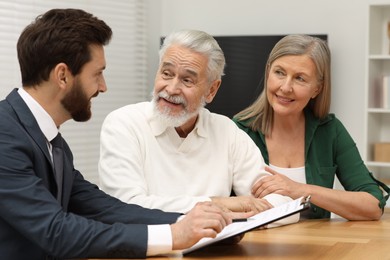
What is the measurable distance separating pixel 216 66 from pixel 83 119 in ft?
2.53

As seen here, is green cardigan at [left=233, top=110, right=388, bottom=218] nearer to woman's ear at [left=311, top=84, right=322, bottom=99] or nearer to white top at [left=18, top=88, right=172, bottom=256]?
woman's ear at [left=311, top=84, right=322, bottom=99]

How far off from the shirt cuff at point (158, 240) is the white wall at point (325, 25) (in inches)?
160

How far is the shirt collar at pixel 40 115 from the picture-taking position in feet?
5.87

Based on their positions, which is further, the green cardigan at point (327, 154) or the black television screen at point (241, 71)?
the black television screen at point (241, 71)

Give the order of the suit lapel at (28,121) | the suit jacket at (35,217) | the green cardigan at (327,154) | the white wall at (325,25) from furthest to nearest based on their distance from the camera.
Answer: the white wall at (325,25) → the green cardigan at (327,154) → the suit lapel at (28,121) → the suit jacket at (35,217)

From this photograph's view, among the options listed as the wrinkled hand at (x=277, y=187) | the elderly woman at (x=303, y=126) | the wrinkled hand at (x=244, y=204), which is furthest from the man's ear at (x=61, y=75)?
the elderly woman at (x=303, y=126)

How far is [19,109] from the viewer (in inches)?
69.4

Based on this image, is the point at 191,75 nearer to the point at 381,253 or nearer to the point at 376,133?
the point at 381,253

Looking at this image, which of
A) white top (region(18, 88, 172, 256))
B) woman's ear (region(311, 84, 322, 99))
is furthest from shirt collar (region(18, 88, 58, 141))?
woman's ear (region(311, 84, 322, 99))

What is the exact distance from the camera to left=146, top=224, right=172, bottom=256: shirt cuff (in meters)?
1.71

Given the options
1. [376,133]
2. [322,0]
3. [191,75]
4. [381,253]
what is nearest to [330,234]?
[381,253]

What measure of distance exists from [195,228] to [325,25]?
4.25 meters

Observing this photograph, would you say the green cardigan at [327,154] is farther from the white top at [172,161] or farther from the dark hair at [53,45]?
the dark hair at [53,45]

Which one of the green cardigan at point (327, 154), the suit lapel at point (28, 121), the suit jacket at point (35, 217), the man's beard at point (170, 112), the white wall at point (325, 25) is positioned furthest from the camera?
the white wall at point (325, 25)
